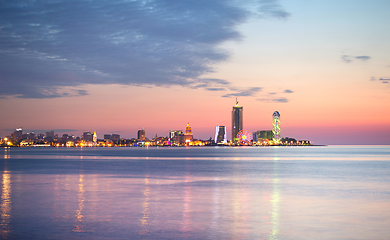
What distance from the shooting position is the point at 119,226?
18016mm

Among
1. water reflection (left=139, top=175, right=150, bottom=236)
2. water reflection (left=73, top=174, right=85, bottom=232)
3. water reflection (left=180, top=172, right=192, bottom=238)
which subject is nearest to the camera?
water reflection (left=139, top=175, right=150, bottom=236)

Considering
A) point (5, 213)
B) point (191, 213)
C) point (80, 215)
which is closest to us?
point (80, 215)

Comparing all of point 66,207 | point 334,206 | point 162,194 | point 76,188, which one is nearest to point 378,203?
point 334,206

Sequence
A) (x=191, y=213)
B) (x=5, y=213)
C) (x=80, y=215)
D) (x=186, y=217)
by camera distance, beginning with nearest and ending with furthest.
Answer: (x=186, y=217)
(x=80, y=215)
(x=5, y=213)
(x=191, y=213)

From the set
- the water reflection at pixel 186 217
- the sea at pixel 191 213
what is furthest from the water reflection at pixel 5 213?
the water reflection at pixel 186 217

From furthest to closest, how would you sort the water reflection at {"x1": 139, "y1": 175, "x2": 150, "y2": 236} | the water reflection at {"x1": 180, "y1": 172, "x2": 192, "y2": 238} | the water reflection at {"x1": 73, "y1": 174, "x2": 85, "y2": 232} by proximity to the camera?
1. the water reflection at {"x1": 73, "y1": 174, "x2": 85, "y2": 232}
2. the water reflection at {"x1": 180, "y1": 172, "x2": 192, "y2": 238}
3. the water reflection at {"x1": 139, "y1": 175, "x2": 150, "y2": 236}

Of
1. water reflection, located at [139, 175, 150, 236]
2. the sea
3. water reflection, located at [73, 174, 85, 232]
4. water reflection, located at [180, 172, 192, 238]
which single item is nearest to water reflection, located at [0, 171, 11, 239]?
the sea

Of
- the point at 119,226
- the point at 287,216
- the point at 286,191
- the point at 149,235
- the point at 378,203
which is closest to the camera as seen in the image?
the point at 149,235

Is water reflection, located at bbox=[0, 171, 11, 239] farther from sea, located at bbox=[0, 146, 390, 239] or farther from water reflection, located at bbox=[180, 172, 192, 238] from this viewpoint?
water reflection, located at bbox=[180, 172, 192, 238]

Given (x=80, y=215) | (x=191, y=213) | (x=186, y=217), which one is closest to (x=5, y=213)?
(x=80, y=215)

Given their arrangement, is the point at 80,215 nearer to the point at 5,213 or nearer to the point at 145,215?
the point at 145,215

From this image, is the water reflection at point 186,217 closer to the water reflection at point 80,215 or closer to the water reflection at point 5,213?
the water reflection at point 80,215

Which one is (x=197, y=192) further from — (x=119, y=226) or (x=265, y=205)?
(x=119, y=226)

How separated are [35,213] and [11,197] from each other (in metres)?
7.69
